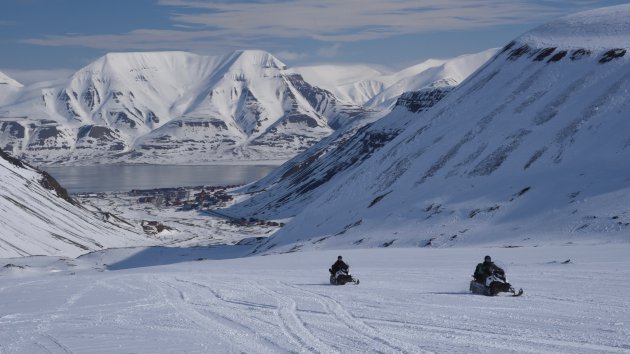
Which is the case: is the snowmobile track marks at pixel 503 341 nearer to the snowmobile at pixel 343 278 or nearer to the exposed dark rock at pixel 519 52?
the snowmobile at pixel 343 278

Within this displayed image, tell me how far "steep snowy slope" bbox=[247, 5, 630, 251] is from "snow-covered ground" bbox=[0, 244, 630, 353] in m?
20.0

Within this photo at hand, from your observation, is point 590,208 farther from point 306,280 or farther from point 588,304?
point 588,304

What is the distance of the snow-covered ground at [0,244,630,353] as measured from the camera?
15578 millimetres

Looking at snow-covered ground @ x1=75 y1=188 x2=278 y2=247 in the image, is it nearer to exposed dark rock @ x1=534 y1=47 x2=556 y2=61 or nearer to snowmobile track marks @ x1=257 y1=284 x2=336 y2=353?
exposed dark rock @ x1=534 y1=47 x2=556 y2=61

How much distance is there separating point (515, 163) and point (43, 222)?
81.9 metres

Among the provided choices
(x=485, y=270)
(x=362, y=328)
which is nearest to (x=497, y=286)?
(x=485, y=270)

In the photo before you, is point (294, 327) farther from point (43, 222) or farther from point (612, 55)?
point (43, 222)

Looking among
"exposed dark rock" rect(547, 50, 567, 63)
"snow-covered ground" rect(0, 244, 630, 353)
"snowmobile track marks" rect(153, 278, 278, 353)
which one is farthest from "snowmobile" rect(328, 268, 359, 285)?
"exposed dark rock" rect(547, 50, 567, 63)

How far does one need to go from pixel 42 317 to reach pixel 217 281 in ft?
30.9

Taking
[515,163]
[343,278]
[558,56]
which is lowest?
[343,278]

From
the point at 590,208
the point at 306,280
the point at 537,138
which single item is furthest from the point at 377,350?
the point at 537,138

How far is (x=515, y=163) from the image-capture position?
219 feet

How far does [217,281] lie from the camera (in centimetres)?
2938

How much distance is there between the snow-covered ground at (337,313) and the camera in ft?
51.1
